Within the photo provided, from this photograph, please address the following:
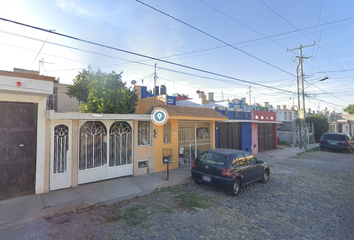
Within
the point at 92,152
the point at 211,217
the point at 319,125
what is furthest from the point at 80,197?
the point at 319,125

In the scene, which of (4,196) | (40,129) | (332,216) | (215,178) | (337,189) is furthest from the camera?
(337,189)

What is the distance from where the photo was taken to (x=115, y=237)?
384 centimetres

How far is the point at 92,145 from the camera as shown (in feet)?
23.4

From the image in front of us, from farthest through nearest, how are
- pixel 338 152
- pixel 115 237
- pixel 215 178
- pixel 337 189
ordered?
pixel 338 152 → pixel 337 189 → pixel 215 178 → pixel 115 237

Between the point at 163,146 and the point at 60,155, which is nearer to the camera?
the point at 60,155

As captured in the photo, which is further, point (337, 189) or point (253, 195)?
point (337, 189)

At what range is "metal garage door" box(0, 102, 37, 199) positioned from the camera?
18.1ft

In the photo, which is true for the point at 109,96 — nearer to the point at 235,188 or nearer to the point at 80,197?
the point at 80,197

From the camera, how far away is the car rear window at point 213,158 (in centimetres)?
673

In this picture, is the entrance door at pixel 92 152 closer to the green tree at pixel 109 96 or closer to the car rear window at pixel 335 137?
the green tree at pixel 109 96

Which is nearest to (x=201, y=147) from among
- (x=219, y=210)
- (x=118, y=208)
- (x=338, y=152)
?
(x=219, y=210)

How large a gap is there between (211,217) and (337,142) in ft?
57.2

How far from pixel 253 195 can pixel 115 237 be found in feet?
15.5

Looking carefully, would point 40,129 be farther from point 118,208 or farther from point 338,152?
point 338,152
